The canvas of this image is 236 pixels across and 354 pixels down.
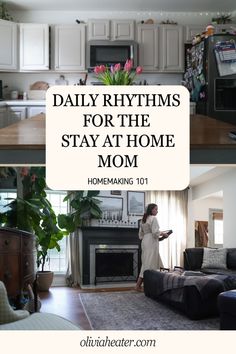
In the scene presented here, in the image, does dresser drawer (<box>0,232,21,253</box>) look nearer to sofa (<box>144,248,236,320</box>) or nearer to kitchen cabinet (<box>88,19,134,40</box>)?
sofa (<box>144,248,236,320</box>)

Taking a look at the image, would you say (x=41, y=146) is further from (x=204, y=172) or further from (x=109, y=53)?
(x=109, y=53)

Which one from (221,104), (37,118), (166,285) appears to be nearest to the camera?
(166,285)

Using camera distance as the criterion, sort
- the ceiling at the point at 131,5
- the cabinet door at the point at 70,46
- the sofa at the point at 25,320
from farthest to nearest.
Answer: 1. the cabinet door at the point at 70,46
2. the ceiling at the point at 131,5
3. the sofa at the point at 25,320

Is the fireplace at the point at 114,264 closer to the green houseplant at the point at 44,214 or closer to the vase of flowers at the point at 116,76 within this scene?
the green houseplant at the point at 44,214

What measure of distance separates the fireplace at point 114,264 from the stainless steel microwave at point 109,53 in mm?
518

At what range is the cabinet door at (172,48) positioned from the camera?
1199 mm

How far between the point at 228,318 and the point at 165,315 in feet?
0.31

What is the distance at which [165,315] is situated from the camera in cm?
74

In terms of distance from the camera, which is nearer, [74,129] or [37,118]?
[74,129]

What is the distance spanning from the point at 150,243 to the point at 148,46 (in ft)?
3.95

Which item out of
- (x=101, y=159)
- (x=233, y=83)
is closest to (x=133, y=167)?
(x=101, y=159)

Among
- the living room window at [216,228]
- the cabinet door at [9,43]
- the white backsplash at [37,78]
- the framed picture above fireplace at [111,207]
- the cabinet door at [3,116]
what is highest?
the cabinet door at [9,43]

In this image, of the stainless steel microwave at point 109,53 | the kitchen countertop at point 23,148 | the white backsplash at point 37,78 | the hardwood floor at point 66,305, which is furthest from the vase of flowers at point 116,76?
the hardwood floor at point 66,305

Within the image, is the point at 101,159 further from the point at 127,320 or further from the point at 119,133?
the point at 127,320
